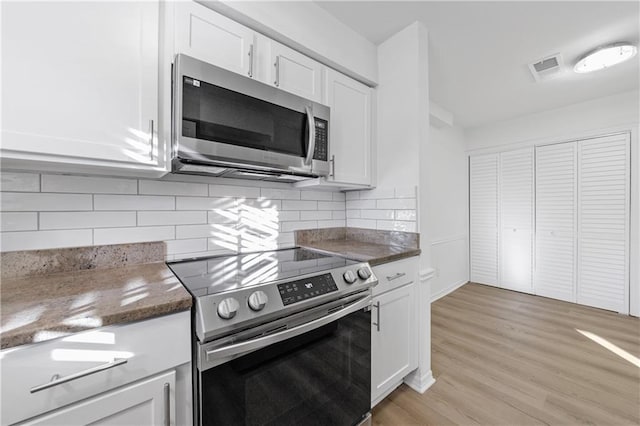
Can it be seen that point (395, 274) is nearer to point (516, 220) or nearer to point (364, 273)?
point (364, 273)

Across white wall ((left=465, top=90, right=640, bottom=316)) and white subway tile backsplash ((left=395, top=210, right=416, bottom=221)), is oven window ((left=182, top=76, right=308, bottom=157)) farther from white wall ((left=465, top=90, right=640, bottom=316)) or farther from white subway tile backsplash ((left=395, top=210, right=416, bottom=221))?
white wall ((left=465, top=90, right=640, bottom=316))

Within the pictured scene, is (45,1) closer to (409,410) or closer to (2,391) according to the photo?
(2,391)

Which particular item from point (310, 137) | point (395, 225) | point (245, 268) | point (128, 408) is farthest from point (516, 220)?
point (128, 408)

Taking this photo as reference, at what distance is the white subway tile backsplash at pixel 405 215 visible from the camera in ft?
5.74

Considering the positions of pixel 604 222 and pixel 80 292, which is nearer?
pixel 80 292

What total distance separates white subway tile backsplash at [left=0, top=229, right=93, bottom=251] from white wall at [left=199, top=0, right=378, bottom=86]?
4.00 ft

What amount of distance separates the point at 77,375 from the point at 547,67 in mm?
3570

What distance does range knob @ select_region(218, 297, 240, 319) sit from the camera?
0.82 m

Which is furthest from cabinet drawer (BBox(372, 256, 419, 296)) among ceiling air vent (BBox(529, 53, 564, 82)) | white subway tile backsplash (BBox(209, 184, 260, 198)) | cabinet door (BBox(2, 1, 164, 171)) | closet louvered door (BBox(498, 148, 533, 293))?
closet louvered door (BBox(498, 148, 533, 293))

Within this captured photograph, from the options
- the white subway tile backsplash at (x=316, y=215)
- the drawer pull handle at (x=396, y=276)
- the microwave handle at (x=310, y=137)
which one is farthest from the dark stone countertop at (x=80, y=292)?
the drawer pull handle at (x=396, y=276)

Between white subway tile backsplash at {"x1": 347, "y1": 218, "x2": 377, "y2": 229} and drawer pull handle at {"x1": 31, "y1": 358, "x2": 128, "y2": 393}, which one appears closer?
drawer pull handle at {"x1": 31, "y1": 358, "x2": 128, "y2": 393}

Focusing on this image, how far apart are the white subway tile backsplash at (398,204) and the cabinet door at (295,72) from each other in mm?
861

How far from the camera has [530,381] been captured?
179 cm

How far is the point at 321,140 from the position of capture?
60.6 inches
